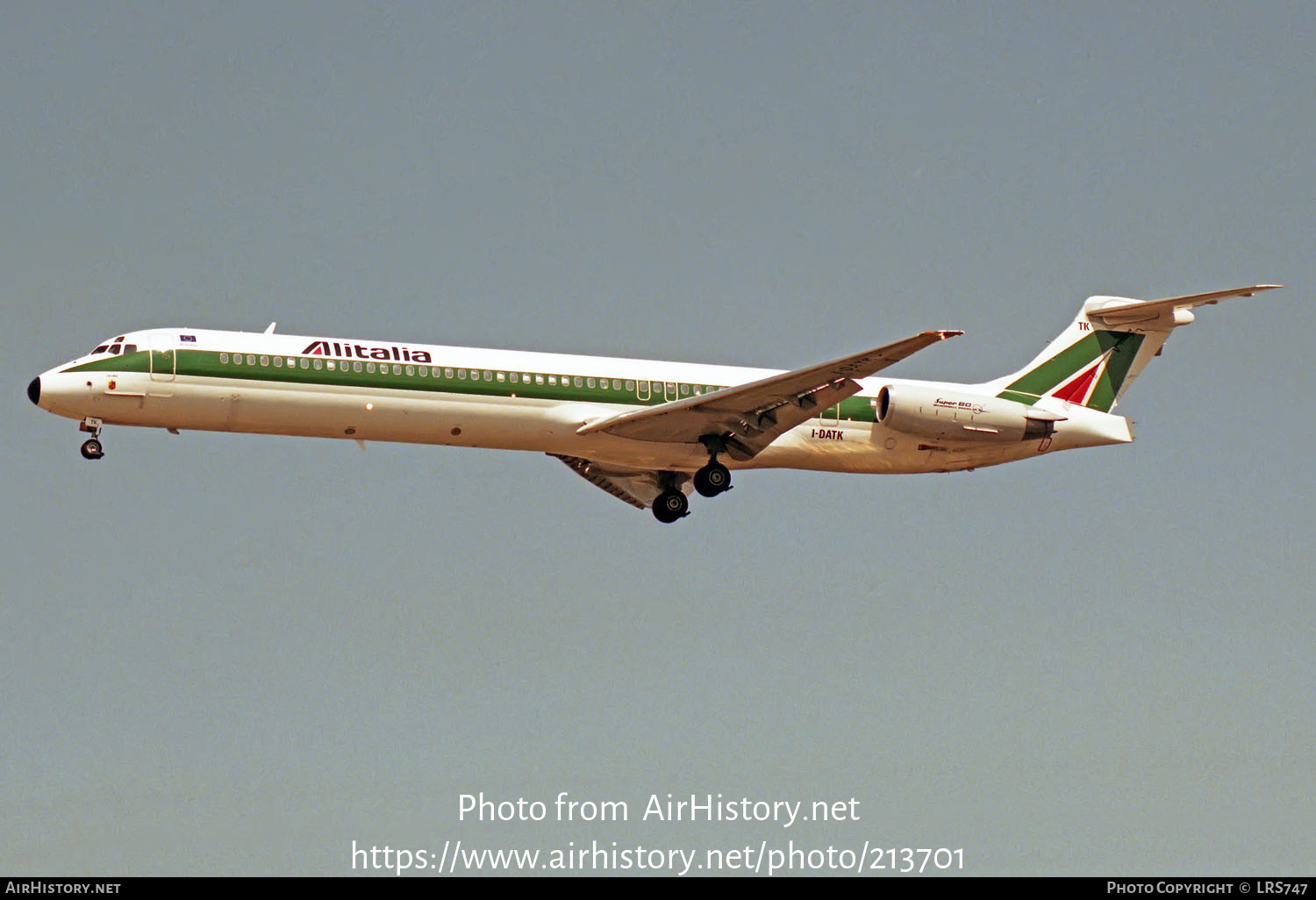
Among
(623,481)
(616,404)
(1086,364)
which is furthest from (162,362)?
(1086,364)

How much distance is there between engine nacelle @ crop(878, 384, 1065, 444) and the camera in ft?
108

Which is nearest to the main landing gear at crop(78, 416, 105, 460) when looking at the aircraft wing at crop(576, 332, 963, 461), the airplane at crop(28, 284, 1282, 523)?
the airplane at crop(28, 284, 1282, 523)

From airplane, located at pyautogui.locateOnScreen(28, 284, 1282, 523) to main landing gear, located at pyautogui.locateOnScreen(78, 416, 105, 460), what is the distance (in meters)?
0.02

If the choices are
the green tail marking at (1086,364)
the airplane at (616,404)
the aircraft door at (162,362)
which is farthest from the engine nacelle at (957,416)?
the aircraft door at (162,362)

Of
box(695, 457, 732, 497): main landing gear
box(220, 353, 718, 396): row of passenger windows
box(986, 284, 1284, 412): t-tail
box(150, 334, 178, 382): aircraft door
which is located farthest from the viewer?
box(986, 284, 1284, 412): t-tail

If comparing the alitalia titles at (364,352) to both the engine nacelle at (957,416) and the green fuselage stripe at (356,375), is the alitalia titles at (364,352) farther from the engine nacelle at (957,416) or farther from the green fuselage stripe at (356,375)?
the engine nacelle at (957,416)

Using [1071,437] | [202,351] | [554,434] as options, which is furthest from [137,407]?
[1071,437]

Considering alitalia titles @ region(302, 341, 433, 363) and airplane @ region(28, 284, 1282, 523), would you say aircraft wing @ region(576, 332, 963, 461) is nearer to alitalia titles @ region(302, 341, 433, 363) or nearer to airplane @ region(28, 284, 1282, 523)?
airplane @ region(28, 284, 1282, 523)

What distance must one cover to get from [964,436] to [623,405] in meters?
6.43

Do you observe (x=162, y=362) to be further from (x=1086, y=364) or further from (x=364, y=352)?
(x=1086, y=364)

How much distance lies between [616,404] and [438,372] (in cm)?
334

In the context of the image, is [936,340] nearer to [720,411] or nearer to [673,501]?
[720,411]

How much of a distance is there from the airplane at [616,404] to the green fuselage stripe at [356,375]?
0.02 metres

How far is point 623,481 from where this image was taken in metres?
35.9
